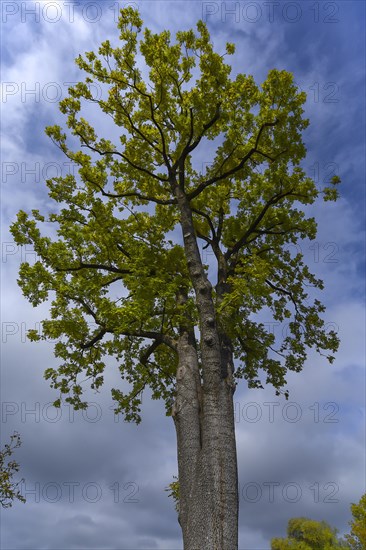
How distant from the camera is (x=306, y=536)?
1866 inches

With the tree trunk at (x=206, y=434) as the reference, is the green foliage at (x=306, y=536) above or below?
below

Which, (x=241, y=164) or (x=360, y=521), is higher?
(x=241, y=164)

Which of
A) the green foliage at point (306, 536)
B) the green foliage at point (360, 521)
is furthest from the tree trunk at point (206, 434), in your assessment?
the green foliage at point (306, 536)

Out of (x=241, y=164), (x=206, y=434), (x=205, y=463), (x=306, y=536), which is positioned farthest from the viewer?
(x=306, y=536)

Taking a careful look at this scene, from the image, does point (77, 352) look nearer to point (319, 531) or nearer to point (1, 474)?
point (1, 474)

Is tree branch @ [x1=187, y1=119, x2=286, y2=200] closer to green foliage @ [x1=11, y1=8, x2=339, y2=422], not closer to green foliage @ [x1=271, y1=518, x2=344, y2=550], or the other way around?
green foliage @ [x1=11, y1=8, x2=339, y2=422]

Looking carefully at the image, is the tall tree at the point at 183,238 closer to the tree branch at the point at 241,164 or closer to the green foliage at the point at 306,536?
the tree branch at the point at 241,164

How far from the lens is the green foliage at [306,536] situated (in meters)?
44.2

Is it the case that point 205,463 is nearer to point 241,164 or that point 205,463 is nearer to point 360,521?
point 241,164

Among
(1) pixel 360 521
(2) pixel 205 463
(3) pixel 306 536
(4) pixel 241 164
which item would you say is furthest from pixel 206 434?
(3) pixel 306 536

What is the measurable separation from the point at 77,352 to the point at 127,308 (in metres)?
5.08

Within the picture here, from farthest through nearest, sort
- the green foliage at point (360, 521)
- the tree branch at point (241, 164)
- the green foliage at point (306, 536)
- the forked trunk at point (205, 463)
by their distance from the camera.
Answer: the green foliage at point (306, 536)
the green foliage at point (360, 521)
the tree branch at point (241, 164)
the forked trunk at point (205, 463)

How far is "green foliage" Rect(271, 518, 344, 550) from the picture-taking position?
4422 centimetres

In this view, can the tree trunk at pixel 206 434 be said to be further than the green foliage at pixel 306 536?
No
